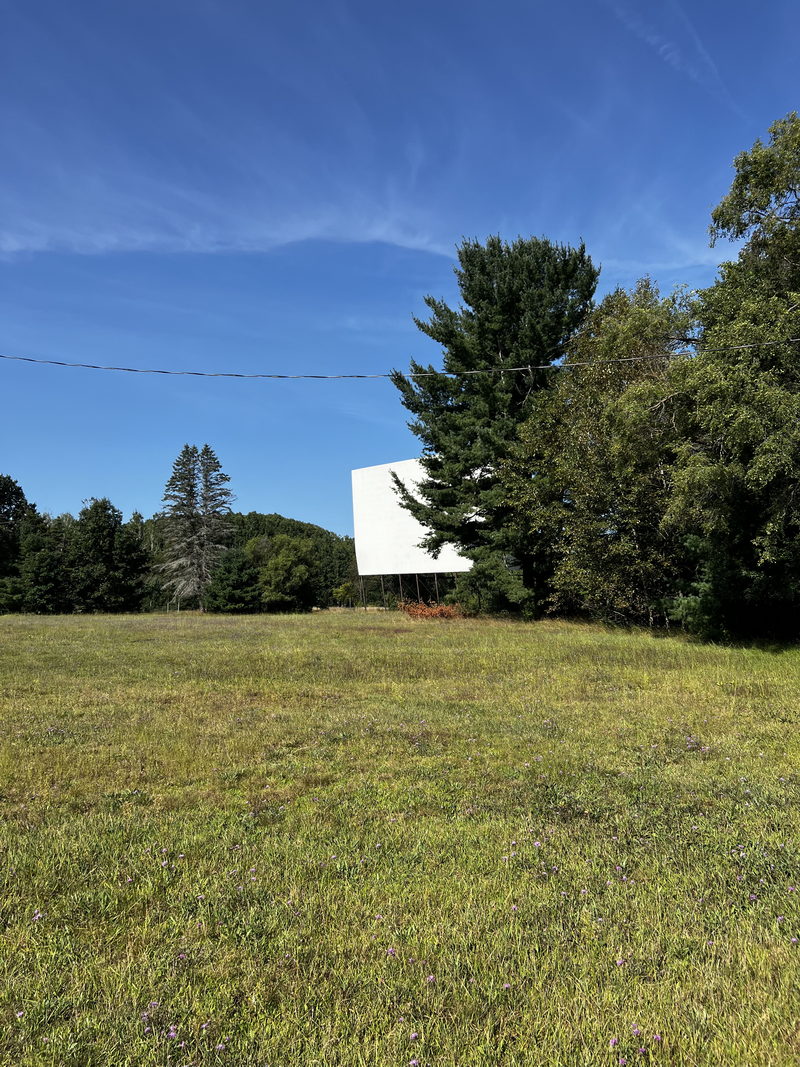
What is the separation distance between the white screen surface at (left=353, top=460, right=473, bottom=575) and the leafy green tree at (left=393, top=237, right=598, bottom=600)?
14.3 meters

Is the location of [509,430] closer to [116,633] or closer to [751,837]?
[116,633]

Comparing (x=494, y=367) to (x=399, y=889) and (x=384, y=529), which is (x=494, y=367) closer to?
(x=384, y=529)

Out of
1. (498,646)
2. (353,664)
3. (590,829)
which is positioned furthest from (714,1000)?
(498,646)

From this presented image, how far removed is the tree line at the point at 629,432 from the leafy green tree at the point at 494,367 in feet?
0.30

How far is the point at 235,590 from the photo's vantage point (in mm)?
46000

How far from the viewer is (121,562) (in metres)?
48.0

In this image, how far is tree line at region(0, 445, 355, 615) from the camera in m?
45.6

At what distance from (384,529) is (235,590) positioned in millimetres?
12465

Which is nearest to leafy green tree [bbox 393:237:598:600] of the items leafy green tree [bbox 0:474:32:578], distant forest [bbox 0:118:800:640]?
distant forest [bbox 0:118:800:640]

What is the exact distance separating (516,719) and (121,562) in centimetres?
A: 4637

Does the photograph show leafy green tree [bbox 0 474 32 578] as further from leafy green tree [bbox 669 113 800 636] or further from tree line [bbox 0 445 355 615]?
leafy green tree [bbox 669 113 800 636]

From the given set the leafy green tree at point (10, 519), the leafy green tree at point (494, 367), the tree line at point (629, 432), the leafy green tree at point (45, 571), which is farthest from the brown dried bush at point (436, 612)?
the leafy green tree at point (10, 519)

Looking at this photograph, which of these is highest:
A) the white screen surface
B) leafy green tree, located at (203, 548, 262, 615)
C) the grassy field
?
the white screen surface

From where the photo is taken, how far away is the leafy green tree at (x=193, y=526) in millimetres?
54719
